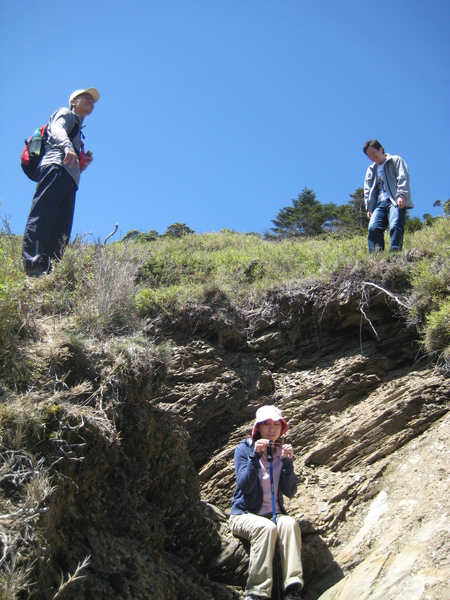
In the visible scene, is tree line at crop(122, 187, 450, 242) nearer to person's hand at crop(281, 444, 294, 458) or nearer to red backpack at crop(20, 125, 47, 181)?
red backpack at crop(20, 125, 47, 181)

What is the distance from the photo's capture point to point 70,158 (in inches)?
253

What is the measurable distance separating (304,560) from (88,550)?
80.5 inches

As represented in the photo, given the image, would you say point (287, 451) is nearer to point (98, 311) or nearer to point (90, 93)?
point (98, 311)

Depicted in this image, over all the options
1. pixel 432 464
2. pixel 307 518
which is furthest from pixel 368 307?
pixel 307 518

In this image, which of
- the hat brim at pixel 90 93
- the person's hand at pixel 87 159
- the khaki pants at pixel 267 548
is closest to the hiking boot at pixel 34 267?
the person's hand at pixel 87 159

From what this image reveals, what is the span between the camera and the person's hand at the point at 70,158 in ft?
21.0

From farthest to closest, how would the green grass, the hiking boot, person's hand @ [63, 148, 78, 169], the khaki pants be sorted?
person's hand @ [63, 148, 78, 169] → the hiking boot → the green grass → the khaki pants

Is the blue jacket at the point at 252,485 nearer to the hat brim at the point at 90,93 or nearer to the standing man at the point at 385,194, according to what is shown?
the standing man at the point at 385,194

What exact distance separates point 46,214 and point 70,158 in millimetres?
721

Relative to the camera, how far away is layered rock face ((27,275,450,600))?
3959 millimetres

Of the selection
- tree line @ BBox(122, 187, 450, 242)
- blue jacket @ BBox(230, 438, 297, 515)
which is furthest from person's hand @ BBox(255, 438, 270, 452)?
tree line @ BBox(122, 187, 450, 242)

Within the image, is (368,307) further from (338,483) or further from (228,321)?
(338,483)

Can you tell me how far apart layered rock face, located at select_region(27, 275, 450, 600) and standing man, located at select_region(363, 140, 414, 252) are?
1.23 meters

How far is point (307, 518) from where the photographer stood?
16.7 ft
